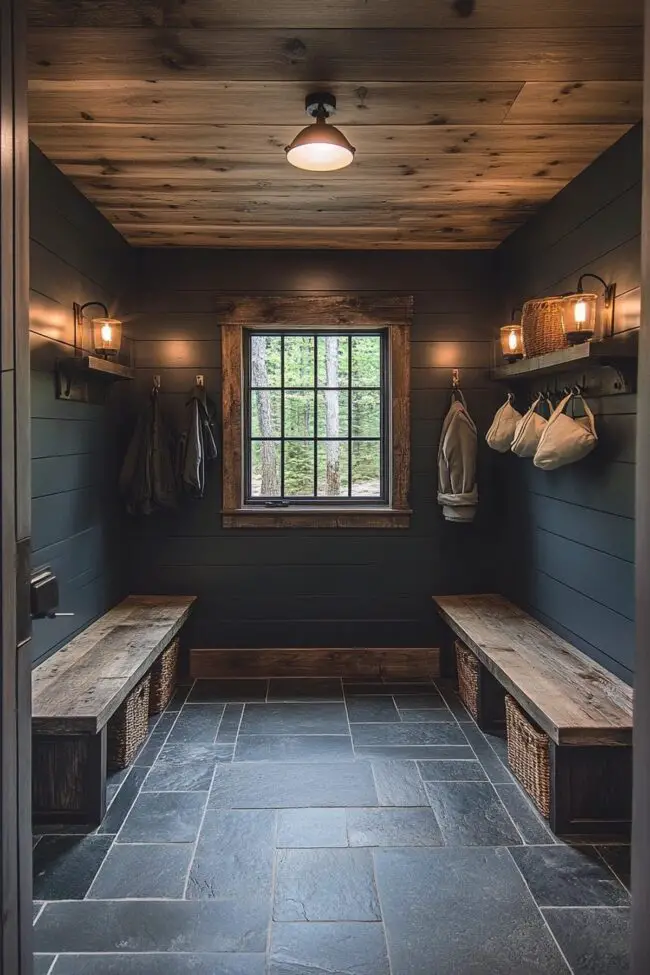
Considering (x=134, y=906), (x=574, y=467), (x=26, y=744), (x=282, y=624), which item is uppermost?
(x=574, y=467)

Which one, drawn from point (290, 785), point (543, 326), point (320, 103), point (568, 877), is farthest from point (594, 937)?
point (320, 103)

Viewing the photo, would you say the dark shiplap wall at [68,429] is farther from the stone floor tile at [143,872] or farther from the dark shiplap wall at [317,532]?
the stone floor tile at [143,872]

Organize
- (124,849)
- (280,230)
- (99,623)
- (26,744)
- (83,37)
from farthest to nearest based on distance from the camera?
(280,230), (99,623), (124,849), (83,37), (26,744)

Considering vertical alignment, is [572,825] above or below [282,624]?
below

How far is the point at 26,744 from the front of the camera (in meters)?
1.39

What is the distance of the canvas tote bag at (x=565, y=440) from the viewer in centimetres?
315

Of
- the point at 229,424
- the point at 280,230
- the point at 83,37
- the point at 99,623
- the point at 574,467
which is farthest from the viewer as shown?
the point at 229,424

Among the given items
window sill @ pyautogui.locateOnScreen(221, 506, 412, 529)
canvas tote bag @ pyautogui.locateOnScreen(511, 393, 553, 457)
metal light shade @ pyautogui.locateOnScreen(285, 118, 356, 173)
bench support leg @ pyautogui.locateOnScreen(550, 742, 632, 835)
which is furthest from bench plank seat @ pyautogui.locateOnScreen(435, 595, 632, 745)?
metal light shade @ pyautogui.locateOnScreen(285, 118, 356, 173)

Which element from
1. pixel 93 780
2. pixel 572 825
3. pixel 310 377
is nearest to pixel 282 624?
pixel 310 377

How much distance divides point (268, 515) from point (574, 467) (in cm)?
187

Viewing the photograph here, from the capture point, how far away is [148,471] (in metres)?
4.35

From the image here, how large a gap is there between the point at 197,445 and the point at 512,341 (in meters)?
1.80

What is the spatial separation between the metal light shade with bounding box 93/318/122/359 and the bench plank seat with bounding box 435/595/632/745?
7.22 ft

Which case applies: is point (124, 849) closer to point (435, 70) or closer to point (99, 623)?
point (99, 623)
